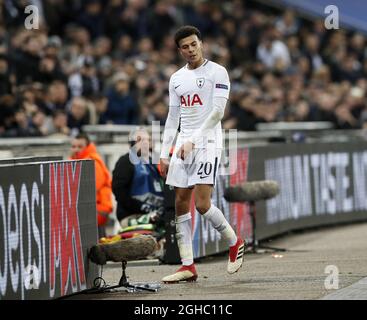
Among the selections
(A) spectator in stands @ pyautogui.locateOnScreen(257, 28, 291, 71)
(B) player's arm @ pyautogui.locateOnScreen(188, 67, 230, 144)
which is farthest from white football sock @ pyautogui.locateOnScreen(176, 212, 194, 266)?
(A) spectator in stands @ pyautogui.locateOnScreen(257, 28, 291, 71)

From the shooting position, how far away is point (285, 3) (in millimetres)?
29281

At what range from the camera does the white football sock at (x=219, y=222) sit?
11.0 metres

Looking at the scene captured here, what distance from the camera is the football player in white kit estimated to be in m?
10.7

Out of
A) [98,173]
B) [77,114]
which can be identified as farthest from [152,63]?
[98,173]

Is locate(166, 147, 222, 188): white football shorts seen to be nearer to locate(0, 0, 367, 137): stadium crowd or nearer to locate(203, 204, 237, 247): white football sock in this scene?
locate(203, 204, 237, 247): white football sock

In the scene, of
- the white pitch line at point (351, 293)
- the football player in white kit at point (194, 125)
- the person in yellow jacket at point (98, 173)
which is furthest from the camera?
the person in yellow jacket at point (98, 173)

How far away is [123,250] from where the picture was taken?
10117 mm

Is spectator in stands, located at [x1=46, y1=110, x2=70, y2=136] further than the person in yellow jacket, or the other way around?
spectator in stands, located at [x1=46, y1=110, x2=70, y2=136]

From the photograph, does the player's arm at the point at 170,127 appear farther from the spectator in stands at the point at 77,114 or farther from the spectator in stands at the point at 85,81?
the spectator in stands at the point at 85,81

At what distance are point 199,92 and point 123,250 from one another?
171 cm

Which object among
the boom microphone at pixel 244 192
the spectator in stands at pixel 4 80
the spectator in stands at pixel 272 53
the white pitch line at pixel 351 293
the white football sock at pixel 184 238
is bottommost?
the white pitch line at pixel 351 293

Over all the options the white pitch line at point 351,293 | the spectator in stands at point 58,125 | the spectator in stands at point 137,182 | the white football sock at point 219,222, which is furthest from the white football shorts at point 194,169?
the spectator in stands at point 58,125

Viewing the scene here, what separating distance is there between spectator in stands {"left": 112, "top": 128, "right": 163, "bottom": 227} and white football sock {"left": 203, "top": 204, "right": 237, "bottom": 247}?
295 cm
